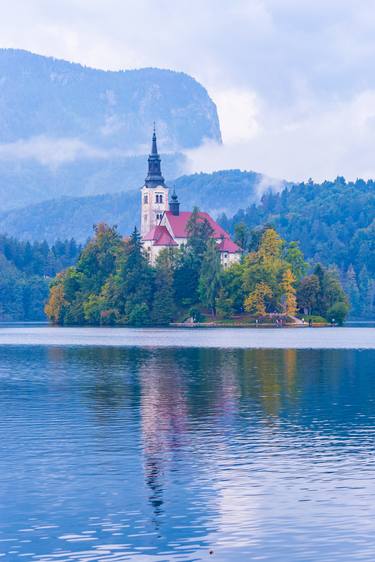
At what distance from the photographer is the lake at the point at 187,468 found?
32.8 metres

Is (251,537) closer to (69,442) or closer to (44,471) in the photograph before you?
(44,471)

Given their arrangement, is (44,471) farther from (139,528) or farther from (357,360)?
(357,360)

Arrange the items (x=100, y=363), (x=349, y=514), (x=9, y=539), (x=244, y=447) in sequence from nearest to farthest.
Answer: (x=9, y=539) → (x=349, y=514) → (x=244, y=447) → (x=100, y=363)

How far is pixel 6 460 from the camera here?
45.6m

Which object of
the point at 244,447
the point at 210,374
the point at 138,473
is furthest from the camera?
the point at 210,374

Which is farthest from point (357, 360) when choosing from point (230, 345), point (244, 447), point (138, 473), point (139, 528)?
→ point (139, 528)

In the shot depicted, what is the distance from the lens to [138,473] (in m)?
42.7

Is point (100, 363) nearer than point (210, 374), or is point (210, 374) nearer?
point (210, 374)

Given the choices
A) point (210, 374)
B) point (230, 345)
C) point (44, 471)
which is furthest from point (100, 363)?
point (44, 471)

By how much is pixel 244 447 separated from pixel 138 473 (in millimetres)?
7549

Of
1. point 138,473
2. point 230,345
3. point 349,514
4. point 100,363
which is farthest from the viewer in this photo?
point 230,345

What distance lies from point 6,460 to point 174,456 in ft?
21.2

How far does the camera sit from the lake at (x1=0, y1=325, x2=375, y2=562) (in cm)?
3281

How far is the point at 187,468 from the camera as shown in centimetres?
4366
